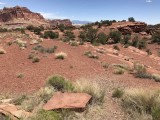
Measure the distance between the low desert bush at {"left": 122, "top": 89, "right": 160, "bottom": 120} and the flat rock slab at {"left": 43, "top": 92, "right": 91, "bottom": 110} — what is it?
3.52ft

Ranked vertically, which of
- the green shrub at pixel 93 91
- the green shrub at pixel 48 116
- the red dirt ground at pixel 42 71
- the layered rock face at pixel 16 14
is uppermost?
the green shrub at pixel 48 116

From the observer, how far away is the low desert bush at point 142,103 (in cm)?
638

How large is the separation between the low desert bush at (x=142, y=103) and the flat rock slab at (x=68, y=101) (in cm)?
107

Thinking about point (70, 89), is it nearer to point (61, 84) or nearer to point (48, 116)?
point (61, 84)

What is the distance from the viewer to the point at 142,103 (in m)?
6.82

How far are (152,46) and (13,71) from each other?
30240 millimetres

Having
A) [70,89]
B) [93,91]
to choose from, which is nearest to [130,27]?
[70,89]

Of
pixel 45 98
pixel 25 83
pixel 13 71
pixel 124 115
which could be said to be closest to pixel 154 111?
pixel 124 115

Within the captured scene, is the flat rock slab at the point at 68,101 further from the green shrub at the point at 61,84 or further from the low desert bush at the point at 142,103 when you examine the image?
the low desert bush at the point at 142,103

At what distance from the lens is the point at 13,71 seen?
15.3m

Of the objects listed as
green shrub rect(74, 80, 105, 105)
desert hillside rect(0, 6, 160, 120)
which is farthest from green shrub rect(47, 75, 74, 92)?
green shrub rect(74, 80, 105, 105)

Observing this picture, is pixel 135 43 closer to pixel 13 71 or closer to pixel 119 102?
pixel 13 71

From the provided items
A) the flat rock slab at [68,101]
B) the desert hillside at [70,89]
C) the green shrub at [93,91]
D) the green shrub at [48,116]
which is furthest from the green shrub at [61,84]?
the green shrub at [48,116]

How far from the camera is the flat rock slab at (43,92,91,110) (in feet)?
22.2
